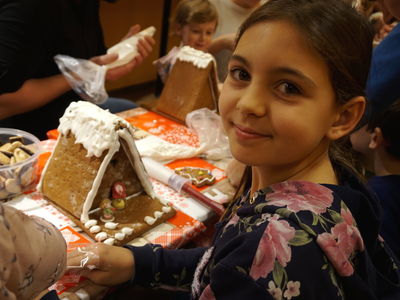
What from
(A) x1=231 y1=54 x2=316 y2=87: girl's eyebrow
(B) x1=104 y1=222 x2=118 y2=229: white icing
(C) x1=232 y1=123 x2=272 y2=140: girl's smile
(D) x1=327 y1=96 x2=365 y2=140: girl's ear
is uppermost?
(A) x1=231 y1=54 x2=316 y2=87: girl's eyebrow

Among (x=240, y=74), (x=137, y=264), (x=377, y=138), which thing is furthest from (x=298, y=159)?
(x=377, y=138)

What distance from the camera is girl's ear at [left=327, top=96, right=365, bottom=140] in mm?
681

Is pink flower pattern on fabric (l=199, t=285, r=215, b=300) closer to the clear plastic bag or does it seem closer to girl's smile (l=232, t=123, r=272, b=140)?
girl's smile (l=232, t=123, r=272, b=140)

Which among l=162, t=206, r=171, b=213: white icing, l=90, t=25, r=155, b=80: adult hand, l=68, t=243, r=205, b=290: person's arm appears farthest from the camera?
l=90, t=25, r=155, b=80: adult hand

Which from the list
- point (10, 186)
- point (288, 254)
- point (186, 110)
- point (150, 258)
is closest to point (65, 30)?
point (186, 110)

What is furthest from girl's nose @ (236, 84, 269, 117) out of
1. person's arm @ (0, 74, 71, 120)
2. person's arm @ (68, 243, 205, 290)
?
person's arm @ (0, 74, 71, 120)

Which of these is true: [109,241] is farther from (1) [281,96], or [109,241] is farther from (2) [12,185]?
(1) [281,96]

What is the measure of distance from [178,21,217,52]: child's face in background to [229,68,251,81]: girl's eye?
1434 millimetres

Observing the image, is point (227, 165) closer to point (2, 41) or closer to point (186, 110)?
point (186, 110)

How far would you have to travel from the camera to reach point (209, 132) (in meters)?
1.43

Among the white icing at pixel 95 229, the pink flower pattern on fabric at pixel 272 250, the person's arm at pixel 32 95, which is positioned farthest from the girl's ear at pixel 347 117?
the person's arm at pixel 32 95

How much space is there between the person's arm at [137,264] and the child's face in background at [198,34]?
1.42 m

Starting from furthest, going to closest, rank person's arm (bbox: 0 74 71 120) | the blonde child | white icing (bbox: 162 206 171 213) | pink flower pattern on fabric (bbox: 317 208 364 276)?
the blonde child → person's arm (bbox: 0 74 71 120) → white icing (bbox: 162 206 171 213) → pink flower pattern on fabric (bbox: 317 208 364 276)

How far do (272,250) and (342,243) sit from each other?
122 millimetres
